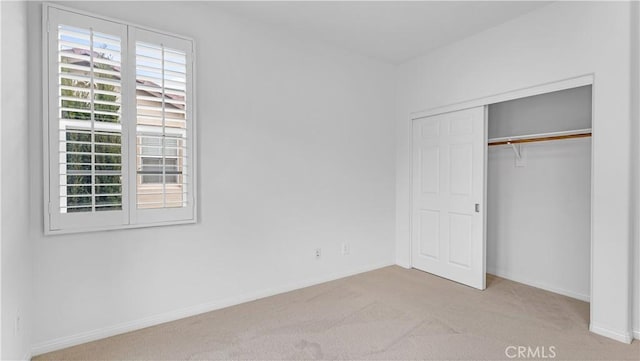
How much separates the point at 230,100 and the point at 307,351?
2.13 m

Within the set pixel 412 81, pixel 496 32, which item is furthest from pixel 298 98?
A: pixel 496 32

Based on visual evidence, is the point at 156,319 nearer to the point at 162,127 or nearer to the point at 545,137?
the point at 162,127

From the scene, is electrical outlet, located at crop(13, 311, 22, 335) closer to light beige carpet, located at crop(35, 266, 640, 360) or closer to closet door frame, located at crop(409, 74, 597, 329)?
light beige carpet, located at crop(35, 266, 640, 360)

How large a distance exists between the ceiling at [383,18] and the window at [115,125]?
835mm

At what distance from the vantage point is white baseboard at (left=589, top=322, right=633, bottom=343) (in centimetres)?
230

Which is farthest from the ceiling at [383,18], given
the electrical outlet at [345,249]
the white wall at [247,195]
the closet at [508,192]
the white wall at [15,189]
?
the electrical outlet at [345,249]

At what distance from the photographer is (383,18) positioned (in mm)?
3031

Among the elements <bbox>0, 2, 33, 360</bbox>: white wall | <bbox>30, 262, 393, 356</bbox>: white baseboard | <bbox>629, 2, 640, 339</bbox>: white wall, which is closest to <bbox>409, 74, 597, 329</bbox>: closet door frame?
<bbox>629, 2, 640, 339</bbox>: white wall

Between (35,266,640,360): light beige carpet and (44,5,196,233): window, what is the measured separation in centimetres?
86

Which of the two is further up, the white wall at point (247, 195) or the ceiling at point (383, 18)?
the ceiling at point (383, 18)

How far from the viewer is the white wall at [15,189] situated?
1638mm

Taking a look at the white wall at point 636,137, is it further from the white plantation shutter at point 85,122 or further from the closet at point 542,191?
the white plantation shutter at point 85,122

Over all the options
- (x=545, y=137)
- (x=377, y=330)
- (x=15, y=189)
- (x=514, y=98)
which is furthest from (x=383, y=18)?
(x=15, y=189)

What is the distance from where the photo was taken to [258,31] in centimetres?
308
